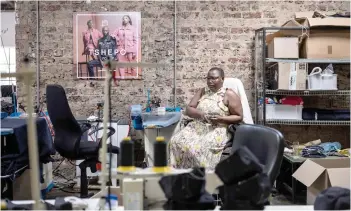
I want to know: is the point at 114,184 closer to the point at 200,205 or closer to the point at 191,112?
the point at 200,205

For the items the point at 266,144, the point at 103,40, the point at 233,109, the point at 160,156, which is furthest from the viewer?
the point at 103,40

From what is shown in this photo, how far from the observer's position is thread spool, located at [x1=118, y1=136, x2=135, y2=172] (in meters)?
1.57

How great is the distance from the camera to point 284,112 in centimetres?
457

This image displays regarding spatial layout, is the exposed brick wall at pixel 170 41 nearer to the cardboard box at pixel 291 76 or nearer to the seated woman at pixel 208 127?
the cardboard box at pixel 291 76

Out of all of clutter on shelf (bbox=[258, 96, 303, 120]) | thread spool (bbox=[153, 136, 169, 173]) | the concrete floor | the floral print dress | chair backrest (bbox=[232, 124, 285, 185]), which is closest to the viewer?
thread spool (bbox=[153, 136, 169, 173])

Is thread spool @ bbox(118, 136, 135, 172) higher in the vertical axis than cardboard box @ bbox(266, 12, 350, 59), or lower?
lower

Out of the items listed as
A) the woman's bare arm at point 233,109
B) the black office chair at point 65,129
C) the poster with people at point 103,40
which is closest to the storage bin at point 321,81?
the woman's bare arm at point 233,109

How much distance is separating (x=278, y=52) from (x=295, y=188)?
1443 mm

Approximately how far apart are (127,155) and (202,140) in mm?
2474

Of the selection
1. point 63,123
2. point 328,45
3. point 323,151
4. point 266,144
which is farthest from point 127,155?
point 328,45

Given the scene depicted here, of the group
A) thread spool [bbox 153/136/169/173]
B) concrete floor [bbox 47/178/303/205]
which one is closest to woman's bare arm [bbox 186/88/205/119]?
concrete floor [bbox 47/178/303/205]

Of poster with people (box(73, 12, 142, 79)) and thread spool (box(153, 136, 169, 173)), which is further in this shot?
poster with people (box(73, 12, 142, 79))

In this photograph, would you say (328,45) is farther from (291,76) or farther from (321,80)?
(291,76)

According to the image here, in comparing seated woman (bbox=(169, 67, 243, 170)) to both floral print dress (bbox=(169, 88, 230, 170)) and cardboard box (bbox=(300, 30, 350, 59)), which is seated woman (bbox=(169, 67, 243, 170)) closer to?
floral print dress (bbox=(169, 88, 230, 170))
